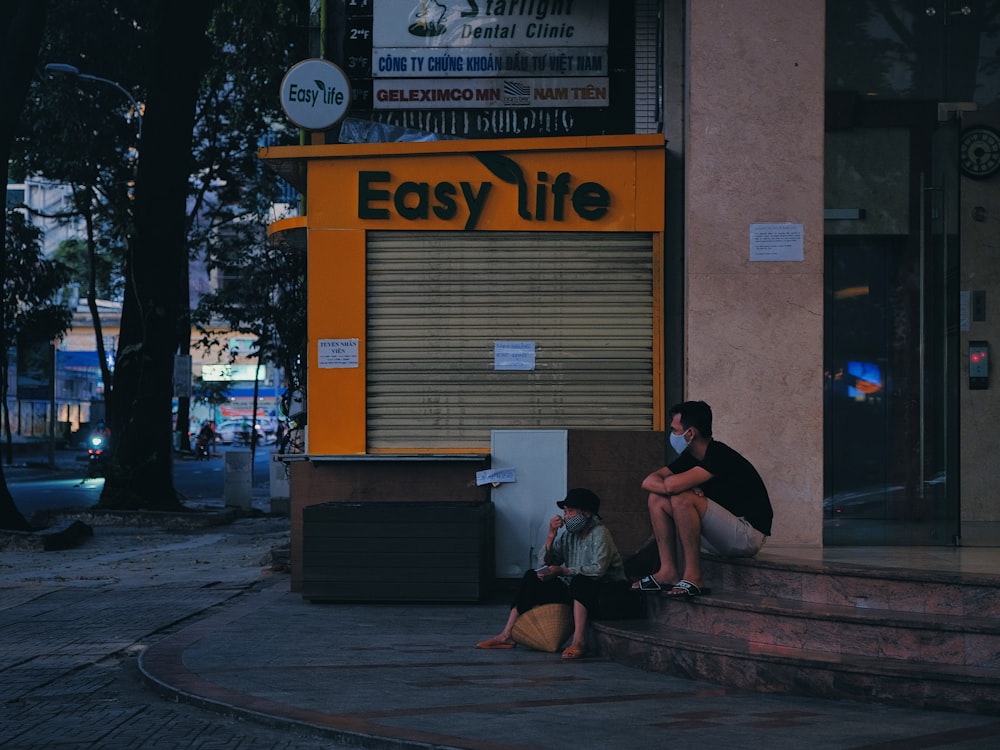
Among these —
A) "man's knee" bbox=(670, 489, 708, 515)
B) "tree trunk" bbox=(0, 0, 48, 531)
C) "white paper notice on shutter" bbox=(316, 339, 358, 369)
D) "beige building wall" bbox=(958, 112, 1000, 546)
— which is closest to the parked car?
"tree trunk" bbox=(0, 0, 48, 531)

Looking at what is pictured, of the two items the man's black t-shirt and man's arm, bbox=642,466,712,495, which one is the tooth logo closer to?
the man's black t-shirt

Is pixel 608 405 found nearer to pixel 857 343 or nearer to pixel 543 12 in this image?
pixel 857 343

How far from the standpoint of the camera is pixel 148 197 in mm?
22797

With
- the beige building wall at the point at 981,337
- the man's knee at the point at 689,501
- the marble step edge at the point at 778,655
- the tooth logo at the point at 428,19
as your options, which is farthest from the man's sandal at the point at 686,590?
the tooth logo at the point at 428,19

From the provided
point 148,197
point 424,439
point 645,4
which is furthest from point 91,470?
point 645,4

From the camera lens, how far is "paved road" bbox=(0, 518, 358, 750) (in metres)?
6.98

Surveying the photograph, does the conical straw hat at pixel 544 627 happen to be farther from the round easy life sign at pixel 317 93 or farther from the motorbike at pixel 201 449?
the motorbike at pixel 201 449

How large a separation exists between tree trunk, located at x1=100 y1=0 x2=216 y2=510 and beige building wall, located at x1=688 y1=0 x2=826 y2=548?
13124 mm

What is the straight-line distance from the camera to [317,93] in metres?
12.5

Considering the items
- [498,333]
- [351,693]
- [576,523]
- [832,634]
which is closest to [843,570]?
[832,634]

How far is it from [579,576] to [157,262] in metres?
15.3

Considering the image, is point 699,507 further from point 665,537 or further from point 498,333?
point 498,333

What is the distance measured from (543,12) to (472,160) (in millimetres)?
1659

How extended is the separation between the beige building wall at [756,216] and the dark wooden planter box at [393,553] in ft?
7.26
